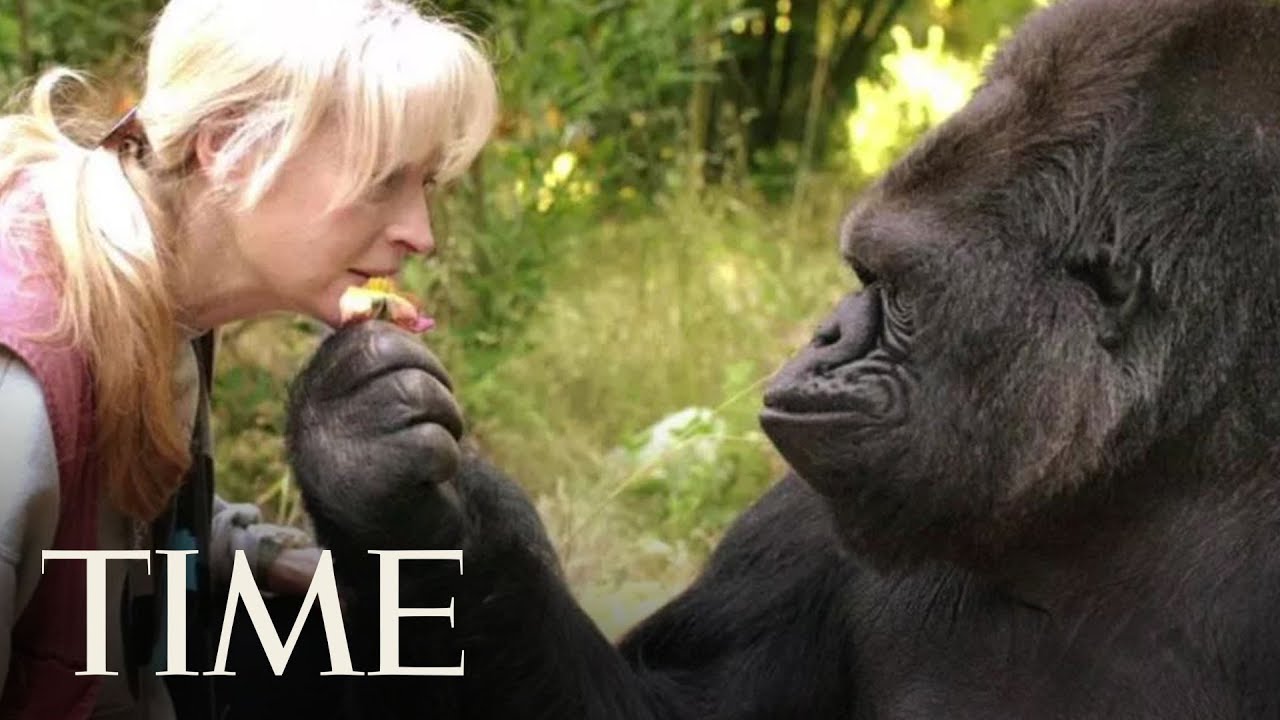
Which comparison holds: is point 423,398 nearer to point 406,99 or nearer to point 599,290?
point 406,99

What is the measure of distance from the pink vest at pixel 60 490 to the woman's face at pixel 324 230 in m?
0.27

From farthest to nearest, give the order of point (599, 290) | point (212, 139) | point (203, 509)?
point (599, 290)
point (203, 509)
point (212, 139)

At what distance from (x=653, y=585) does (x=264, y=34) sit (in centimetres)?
214

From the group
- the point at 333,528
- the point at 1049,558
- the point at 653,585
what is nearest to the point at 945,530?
the point at 1049,558

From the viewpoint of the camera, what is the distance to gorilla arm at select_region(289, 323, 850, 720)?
282cm

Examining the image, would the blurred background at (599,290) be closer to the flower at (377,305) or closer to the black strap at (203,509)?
the black strap at (203,509)

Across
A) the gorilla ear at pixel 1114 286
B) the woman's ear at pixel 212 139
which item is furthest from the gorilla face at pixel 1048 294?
the woman's ear at pixel 212 139

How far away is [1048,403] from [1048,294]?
13 centimetres

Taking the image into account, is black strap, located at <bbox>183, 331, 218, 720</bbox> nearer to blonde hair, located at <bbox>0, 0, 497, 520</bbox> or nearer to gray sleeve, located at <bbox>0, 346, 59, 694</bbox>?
blonde hair, located at <bbox>0, 0, 497, 520</bbox>

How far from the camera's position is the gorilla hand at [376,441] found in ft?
9.17

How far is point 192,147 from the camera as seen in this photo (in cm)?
290

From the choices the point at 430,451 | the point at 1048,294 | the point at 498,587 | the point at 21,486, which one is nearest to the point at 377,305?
the point at 430,451

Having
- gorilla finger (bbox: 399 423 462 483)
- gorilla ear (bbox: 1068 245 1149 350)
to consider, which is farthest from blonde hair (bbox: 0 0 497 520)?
gorilla ear (bbox: 1068 245 1149 350)

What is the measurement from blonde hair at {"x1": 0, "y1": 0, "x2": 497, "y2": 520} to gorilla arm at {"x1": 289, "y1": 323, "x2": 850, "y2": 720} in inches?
8.2
